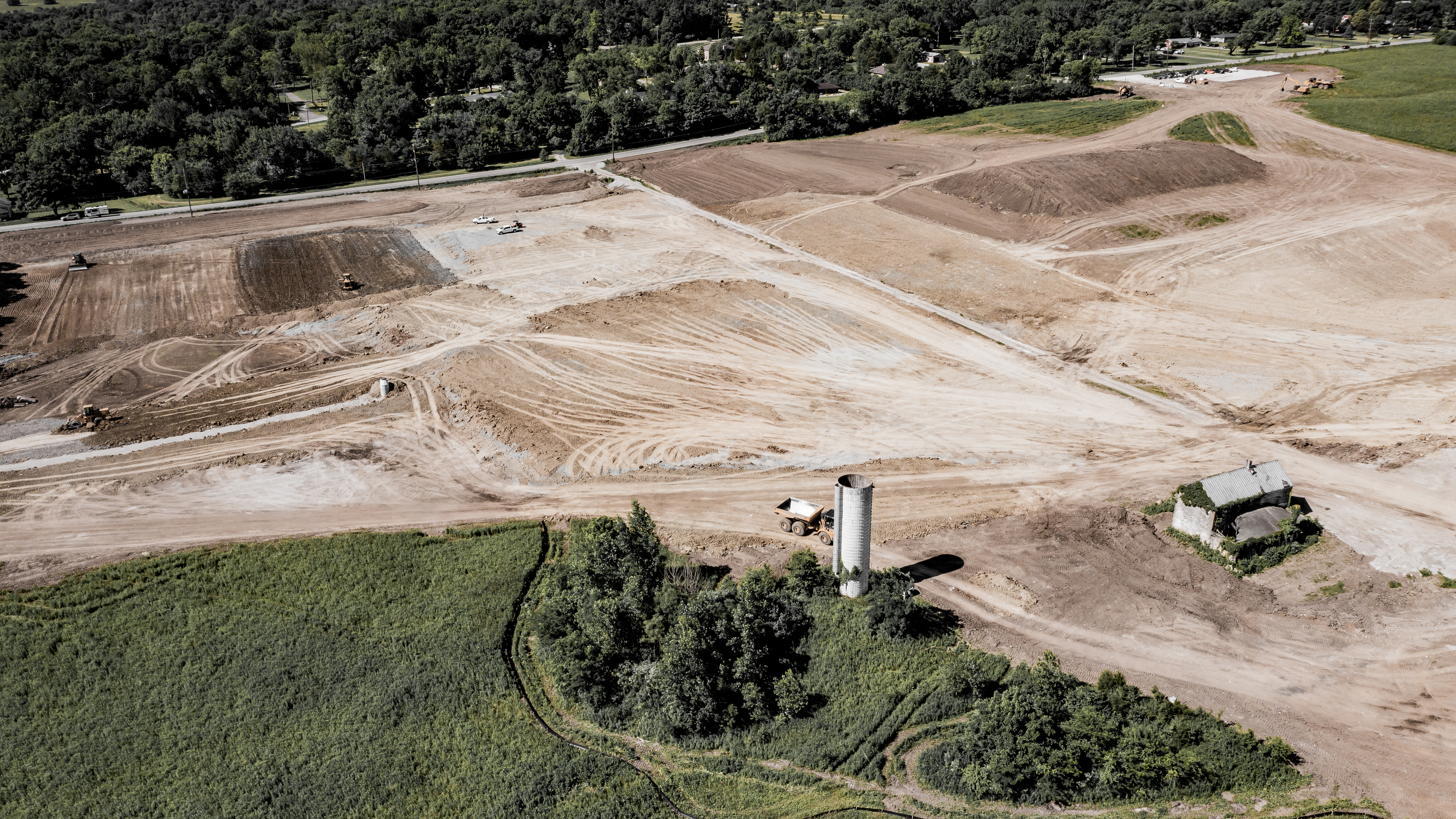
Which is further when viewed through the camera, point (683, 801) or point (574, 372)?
point (574, 372)

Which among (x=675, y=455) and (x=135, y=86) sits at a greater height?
(x=135, y=86)

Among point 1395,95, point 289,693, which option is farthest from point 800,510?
point 1395,95

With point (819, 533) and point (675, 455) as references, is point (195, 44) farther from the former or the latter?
point (819, 533)

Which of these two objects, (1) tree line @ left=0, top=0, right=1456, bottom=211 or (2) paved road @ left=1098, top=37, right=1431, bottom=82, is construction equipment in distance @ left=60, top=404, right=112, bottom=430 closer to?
(1) tree line @ left=0, top=0, right=1456, bottom=211

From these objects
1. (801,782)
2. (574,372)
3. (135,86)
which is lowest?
(801,782)

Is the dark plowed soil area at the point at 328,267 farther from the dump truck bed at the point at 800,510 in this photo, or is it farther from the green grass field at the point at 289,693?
the dump truck bed at the point at 800,510

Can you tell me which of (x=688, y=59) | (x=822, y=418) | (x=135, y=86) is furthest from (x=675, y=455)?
(x=688, y=59)

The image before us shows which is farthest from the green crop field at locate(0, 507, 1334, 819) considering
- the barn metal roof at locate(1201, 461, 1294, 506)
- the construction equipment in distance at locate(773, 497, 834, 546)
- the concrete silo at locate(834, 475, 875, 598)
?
the barn metal roof at locate(1201, 461, 1294, 506)
